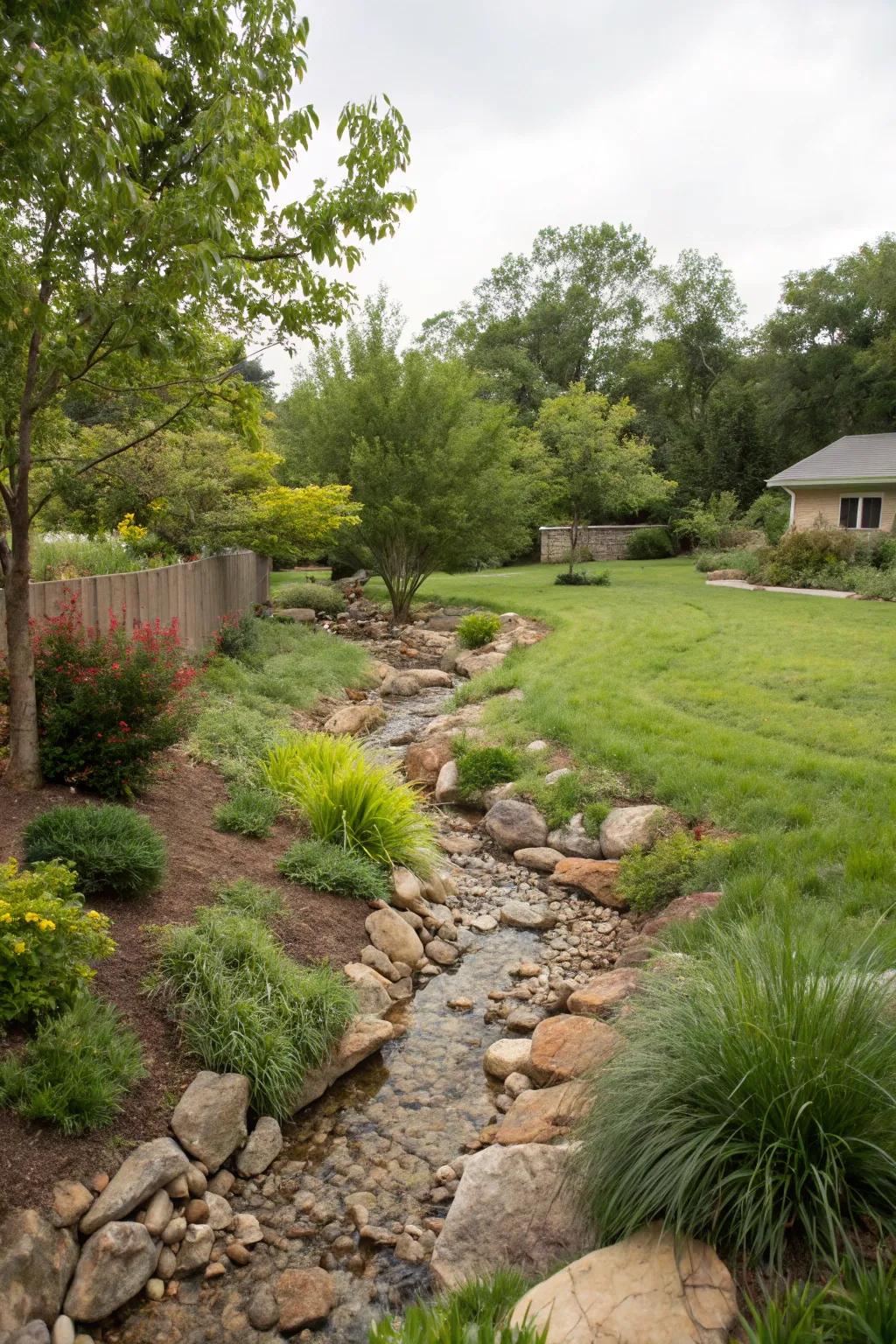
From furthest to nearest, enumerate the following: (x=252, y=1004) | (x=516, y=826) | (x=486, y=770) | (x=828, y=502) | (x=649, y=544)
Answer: (x=649, y=544) < (x=828, y=502) < (x=486, y=770) < (x=516, y=826) < (x=252, y=1004)

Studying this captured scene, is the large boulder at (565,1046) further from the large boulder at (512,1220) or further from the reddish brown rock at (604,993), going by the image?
the large boulder at (512,1220)

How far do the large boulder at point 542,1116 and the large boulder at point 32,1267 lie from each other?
169cm

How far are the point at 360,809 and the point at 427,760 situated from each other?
102 inches

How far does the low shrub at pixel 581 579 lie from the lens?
22469 mm

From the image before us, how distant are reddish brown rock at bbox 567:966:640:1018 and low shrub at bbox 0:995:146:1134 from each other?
219 cm

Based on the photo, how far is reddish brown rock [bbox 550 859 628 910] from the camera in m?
6.00

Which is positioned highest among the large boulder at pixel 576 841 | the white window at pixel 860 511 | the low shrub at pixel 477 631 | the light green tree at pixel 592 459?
the light green tree at pixel 592 459

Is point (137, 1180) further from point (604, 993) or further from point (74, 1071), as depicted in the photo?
point (604, 993)

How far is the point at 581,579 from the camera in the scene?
900 inches

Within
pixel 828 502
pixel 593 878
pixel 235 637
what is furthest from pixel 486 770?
pixel 828 502

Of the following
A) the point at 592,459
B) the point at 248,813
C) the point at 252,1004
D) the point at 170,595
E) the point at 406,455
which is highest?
the point at 592,459

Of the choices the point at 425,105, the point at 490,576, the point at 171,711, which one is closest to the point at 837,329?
the point at 490,576

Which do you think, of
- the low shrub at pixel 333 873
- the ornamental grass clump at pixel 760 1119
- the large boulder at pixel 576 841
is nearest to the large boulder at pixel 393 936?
the low shrub at pixel 333 873

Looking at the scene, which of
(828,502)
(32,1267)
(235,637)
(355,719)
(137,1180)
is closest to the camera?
(32,1267)
